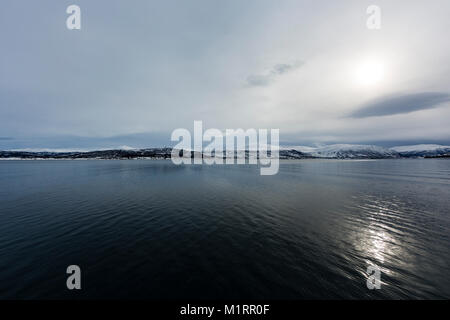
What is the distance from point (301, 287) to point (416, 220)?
76.9 ft

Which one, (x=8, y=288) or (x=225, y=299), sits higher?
(x=8, y=288)

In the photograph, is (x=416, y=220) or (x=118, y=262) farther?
(x=416, y=220)

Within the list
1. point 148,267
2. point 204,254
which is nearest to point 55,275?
point 148,267

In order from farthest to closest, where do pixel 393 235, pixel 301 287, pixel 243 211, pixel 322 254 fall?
1. pixel 243 211
2. pixel 393 235
3. pixel 322 254
4. pixel 301 287

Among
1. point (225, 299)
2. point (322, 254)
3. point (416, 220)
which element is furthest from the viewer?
point (416, 220)

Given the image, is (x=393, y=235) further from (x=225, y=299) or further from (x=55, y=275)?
(x=55, y=275)

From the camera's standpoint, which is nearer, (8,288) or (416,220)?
(8,288)

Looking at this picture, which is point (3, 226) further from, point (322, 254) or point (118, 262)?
point (322, 254)

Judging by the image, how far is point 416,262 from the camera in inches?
523

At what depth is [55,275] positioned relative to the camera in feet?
37.9

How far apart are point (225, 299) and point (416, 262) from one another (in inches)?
615

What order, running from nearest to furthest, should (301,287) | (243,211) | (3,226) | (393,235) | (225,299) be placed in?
(225,299) < (301,287) < (393,235) < (3,226) < (243,211)

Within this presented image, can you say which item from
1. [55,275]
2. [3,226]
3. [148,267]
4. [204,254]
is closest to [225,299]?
[204,254]

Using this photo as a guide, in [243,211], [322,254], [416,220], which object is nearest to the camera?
[322,254]
